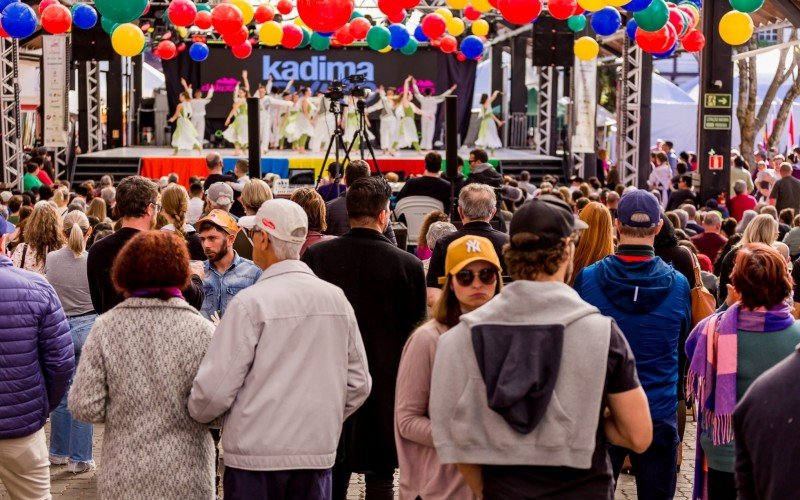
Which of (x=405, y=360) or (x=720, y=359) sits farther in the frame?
(x=720, y=359)

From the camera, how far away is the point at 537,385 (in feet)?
8.80

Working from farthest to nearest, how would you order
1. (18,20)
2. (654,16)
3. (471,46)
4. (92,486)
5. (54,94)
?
(471,46), (54,94), (18,20), (654,16), (92,486)

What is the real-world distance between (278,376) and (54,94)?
57.3 feet

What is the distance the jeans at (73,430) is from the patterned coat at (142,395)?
2.95 meters

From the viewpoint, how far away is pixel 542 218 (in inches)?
111

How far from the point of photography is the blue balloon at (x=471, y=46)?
22719 mm

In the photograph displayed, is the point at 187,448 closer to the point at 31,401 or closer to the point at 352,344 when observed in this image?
the point at 352,344

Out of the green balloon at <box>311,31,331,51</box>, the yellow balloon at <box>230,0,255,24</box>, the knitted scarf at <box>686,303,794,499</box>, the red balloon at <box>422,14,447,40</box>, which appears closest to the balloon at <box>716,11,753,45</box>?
the yellow balloon at <box>230,0,255,24</box>

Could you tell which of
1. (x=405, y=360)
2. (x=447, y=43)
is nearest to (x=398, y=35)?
(x=447, y=43)

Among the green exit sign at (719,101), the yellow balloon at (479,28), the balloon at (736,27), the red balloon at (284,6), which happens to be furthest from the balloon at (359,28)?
the balloon at (736,27)

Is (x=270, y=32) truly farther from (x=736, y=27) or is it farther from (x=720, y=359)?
(x=720, y=359)

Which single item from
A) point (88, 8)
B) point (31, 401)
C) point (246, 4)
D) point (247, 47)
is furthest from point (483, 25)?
point (31, 401)

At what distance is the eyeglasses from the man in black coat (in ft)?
4.29

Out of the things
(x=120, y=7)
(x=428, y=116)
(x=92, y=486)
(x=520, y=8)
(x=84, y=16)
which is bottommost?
(x=92, y=486)
